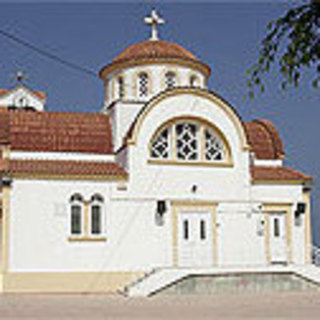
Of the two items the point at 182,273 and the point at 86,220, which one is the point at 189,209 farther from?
the point at 86,220

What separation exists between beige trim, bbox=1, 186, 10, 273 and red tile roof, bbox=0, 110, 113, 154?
2.56 m

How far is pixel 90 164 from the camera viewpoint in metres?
22.2

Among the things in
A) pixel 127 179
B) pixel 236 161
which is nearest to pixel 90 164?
pixel 127 179

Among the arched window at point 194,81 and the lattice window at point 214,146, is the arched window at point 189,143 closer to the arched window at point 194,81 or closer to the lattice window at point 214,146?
the lattice window at point 214,146

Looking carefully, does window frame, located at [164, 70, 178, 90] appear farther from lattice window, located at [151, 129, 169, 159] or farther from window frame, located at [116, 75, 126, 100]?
lattice window, located at [151, 129, 169, 159]

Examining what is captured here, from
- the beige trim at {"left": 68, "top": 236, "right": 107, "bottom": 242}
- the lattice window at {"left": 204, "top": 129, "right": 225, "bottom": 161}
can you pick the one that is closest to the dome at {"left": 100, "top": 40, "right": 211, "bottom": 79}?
the lattice window at {"left": 204, "top": 129, "right": 225, "bottom": 161}

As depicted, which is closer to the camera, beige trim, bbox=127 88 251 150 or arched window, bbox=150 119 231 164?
beige trim, bbox=127 88 251 150

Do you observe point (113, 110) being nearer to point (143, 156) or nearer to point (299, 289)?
point (143, 156)

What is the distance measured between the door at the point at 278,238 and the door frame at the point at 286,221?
117mm

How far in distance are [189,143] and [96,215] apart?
4347 mm

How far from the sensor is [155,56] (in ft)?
82.8

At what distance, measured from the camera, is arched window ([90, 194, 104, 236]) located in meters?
20.9

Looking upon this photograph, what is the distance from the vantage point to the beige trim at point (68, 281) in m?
19.7

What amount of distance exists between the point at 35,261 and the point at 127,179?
162 inches
